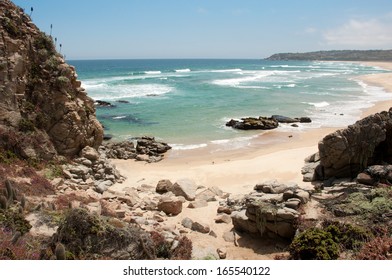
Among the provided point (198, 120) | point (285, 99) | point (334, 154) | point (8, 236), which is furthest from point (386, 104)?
point (8, 236)

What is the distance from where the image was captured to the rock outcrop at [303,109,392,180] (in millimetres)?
16406

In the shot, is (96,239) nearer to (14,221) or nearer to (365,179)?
(14,221)

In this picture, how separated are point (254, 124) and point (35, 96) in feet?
68.5

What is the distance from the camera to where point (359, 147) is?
16.5 metres

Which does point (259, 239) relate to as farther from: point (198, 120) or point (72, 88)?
point (198, 120)

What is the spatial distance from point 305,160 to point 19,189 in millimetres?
15311

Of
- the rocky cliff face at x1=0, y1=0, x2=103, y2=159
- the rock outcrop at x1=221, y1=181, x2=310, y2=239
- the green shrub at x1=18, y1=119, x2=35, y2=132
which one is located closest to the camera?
the rock outcrop at x1=221, y1=181, x2=310, y2=239

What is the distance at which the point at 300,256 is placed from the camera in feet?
30.9

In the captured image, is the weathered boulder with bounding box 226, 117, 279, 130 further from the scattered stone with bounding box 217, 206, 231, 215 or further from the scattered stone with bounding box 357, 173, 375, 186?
the scattered stone with bounding box 217, 206, 231, 215

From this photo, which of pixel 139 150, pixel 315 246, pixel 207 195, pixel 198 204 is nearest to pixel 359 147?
pixel 207 195

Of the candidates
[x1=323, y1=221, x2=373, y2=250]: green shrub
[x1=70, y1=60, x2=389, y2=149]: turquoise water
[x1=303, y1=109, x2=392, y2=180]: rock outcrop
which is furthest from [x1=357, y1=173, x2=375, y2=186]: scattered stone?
[x1=70, y1=60, x2=389, y2=149]: turquoise water

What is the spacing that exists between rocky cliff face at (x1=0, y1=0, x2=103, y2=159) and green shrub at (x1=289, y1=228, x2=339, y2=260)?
39.3 ft

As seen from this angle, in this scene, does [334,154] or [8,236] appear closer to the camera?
[8,236]
